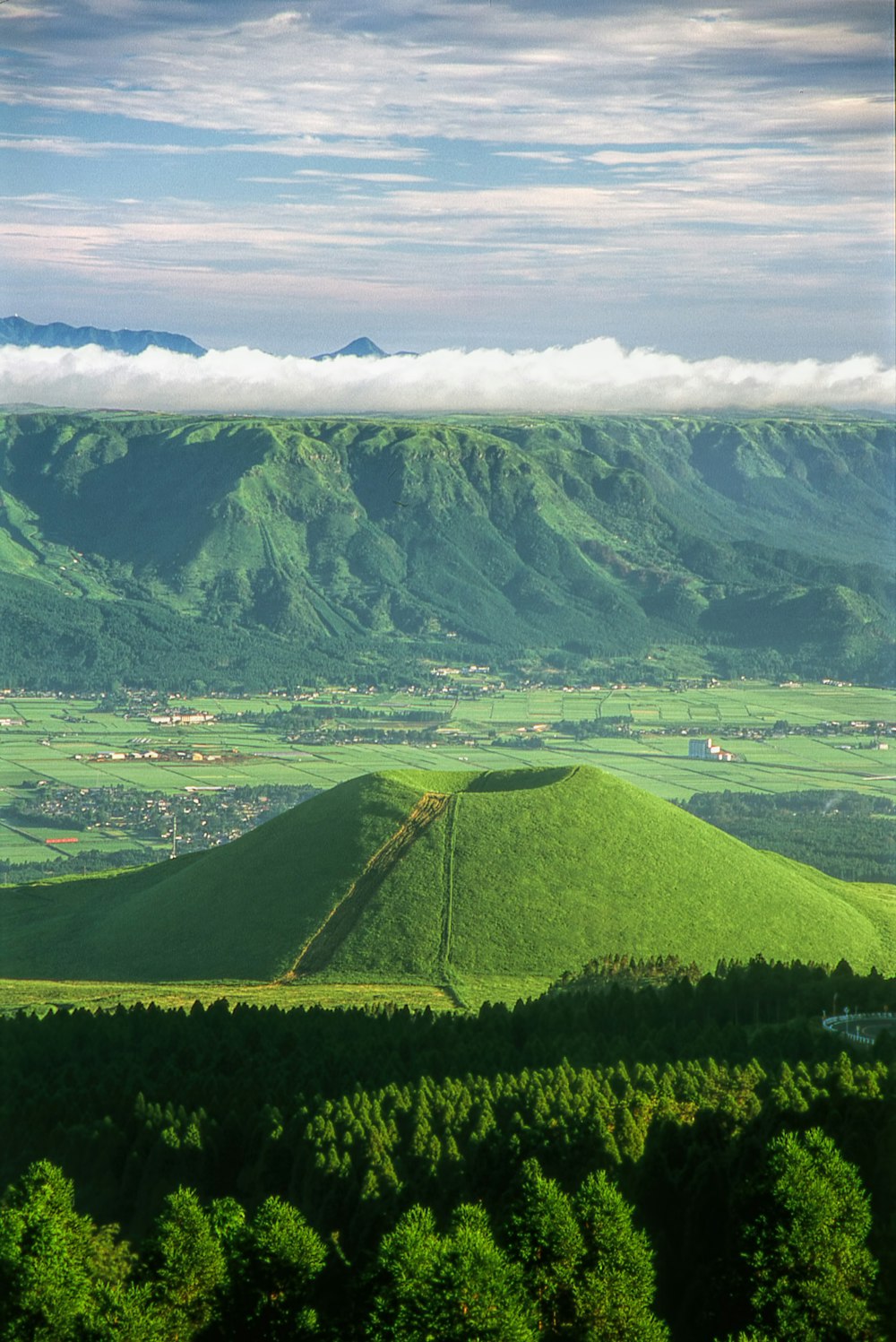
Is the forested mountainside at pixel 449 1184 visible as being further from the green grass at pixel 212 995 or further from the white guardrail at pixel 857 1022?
the green grass at pixel 212 995

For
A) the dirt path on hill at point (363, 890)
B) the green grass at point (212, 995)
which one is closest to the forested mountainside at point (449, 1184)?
the green grass at point (212, 995)

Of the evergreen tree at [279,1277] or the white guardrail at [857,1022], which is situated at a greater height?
the white guardrail at [857,1022]

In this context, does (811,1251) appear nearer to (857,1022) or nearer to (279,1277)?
(279,1277)

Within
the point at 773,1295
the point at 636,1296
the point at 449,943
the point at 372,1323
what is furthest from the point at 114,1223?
the point at 449,943

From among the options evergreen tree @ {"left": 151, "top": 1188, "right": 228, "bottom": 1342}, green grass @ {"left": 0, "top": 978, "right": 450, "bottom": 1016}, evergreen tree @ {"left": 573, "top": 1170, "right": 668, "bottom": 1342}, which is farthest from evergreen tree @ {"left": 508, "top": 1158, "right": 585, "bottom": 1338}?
green grass @ {"left": 0, "top": 978, "right": 450, "bottom": 1016}

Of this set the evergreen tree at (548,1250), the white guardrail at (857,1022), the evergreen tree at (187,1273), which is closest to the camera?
the evergreen tree at (548,1250)

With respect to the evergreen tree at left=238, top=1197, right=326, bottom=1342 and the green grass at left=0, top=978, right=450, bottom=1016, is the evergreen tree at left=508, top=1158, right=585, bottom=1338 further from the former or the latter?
the green grass at left=0, top=978, right=450, bottom=1016

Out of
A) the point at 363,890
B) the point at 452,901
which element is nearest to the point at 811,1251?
the point at 452,901
